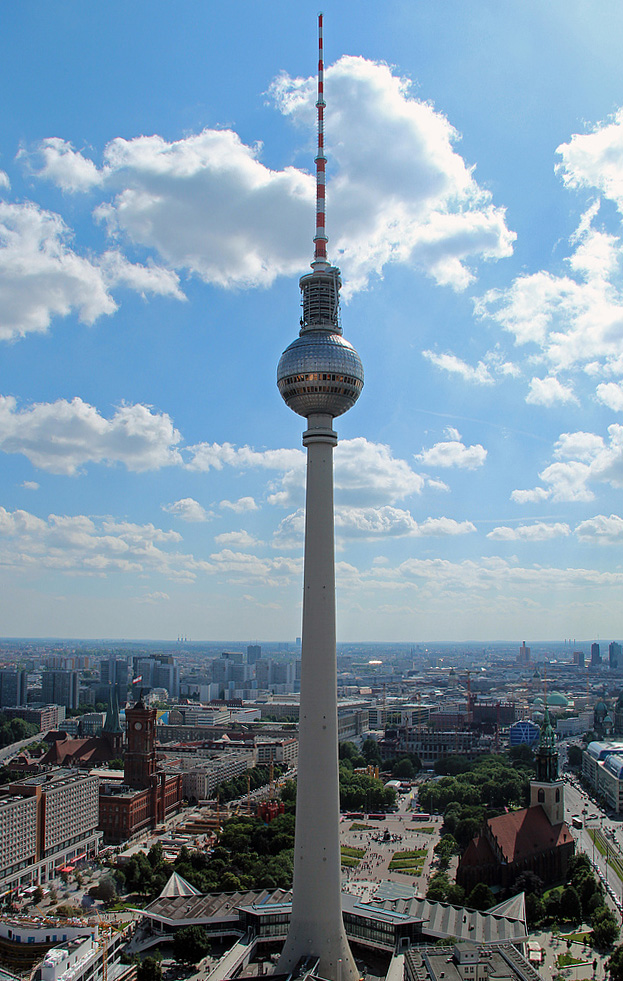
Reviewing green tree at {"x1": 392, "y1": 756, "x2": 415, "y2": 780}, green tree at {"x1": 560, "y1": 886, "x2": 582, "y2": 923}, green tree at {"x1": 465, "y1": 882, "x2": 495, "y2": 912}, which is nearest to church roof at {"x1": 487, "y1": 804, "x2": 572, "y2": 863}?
green tree at {"x1": 560, "y1": 886, "x2": 582, "y2": 923}

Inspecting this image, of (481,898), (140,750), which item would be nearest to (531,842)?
(481,898)

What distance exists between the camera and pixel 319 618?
48.4m

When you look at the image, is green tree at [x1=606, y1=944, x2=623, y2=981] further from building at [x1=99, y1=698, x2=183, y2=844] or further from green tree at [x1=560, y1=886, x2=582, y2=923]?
building at [x1=99, y1=698, x2=183, y2=844]

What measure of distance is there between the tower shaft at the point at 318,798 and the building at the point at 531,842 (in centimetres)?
2398

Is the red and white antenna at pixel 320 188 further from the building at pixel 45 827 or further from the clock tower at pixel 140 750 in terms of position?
the clock tower at pixel 140 750

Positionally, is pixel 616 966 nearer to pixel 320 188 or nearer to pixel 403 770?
pixel 320 188

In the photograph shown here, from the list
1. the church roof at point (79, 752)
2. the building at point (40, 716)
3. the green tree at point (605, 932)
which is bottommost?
the building at point (40, 716)

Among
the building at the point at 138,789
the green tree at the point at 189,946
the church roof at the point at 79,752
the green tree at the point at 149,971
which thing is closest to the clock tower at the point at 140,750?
the building at the point at 138,789

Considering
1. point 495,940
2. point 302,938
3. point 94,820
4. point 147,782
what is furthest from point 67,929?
point 147,782

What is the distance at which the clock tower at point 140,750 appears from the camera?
100438 millimetres

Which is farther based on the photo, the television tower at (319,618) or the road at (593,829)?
the road at (593,829)

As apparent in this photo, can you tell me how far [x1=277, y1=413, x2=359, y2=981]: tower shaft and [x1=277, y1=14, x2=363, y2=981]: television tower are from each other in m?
0.06

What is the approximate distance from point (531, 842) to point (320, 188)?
58.7 metres

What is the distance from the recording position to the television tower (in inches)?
1822
